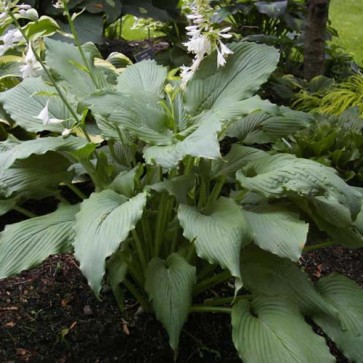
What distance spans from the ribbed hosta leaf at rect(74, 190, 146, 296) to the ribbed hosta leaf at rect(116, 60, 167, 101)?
56 centimetres

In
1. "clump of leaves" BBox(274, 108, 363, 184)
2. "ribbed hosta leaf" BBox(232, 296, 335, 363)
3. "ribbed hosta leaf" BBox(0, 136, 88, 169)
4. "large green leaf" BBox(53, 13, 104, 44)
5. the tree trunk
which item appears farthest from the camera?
"large green leaf" BBox(53, 13, 104, 44)

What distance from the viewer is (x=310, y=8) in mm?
3471

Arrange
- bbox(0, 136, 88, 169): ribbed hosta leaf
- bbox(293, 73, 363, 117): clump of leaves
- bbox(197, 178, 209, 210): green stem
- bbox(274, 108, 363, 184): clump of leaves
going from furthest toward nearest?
bbox(293, 73, 363, 117): clump of leaves, bbox(274, 108, 363, 184): clump of leaves, bbox(197, 178, 209, 210): green stem, bbox(0, 136, 88, 169): ribbed hosta leaf

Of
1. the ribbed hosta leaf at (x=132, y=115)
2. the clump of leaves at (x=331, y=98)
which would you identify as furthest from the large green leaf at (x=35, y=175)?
the clump of leaves at (x=331, y=98)

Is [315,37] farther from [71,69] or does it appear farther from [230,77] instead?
[71,69]

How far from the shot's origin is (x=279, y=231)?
165 centimetres

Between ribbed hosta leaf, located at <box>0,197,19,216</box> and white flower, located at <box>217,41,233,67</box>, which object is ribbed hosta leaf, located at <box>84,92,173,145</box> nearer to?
white flower, located at <box>217,41,233,67</box>

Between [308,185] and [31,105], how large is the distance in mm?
1082

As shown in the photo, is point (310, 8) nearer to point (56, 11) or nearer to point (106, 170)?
point (56, 11)

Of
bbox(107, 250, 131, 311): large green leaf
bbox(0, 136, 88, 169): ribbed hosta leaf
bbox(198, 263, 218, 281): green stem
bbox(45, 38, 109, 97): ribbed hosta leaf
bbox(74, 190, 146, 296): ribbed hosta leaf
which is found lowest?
A: bbox(198, 263, 218, 281): green stem

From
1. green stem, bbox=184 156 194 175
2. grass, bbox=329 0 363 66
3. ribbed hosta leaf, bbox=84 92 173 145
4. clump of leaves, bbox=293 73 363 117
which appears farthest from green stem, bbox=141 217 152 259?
grass, bbox=329 0 363 66

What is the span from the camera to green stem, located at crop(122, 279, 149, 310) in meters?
2.00

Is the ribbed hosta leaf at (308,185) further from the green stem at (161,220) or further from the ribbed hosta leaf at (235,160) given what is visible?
the green stem at (161,220)

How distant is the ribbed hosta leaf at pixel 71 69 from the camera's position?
6.61 feet
